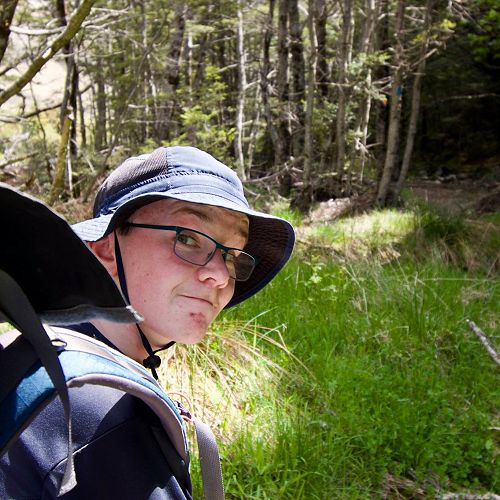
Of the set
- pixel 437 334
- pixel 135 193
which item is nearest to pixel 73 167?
pixel 437 334

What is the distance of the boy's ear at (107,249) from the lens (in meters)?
1.49

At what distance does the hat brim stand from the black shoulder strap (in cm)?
70

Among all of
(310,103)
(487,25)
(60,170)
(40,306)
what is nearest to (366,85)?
(310,103)

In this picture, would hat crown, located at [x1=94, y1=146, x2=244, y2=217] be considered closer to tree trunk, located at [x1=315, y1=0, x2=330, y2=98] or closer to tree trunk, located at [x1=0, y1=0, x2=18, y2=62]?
tree trunk, located at [x1=0, y1=0, x2=18, y2=62]

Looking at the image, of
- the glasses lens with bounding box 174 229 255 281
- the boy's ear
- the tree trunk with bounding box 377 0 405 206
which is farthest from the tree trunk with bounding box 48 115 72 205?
the tree trunk with bounding box 377 0 405 206

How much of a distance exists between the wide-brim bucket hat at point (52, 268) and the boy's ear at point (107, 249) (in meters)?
0.80

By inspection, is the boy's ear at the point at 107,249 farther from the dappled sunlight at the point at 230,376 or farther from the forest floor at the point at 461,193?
the forest floor at the point at 461,193

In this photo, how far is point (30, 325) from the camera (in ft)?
2.14

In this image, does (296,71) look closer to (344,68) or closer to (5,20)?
(344,68)

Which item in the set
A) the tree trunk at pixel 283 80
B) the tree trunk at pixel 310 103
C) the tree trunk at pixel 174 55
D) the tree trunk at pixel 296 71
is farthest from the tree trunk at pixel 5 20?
the tree trunk at pixel 283 80

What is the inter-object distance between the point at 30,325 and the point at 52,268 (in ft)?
0.24

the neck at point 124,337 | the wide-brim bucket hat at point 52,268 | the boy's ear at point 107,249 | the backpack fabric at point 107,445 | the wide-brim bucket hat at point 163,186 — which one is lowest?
the neck at point 124,337

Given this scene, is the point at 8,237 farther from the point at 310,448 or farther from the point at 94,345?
the point at 310,448

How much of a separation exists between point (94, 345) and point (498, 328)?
431 centimetres
